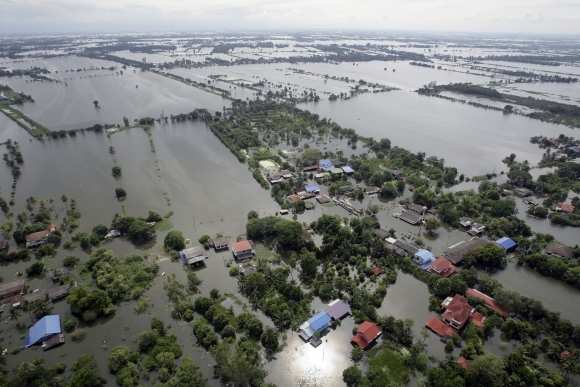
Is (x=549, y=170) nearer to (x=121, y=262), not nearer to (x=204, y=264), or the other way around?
(x=204, y=264)

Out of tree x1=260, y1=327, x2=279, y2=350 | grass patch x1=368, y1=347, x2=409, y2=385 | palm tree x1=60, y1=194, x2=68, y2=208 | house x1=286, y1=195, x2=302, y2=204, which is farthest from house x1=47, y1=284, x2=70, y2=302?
grass patch x1=368, y1=347, x2=409, y2=385

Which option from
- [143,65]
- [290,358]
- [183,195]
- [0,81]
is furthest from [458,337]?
[143,65]

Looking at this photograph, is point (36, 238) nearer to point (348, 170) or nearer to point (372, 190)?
point (348, 170)

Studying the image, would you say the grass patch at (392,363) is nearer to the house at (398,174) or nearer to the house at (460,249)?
the house at (460,249)

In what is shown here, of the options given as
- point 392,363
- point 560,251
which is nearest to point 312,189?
point 392,363

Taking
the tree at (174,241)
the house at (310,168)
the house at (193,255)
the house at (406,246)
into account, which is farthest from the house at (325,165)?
the tree at (174,241)
